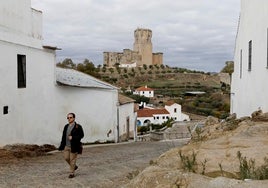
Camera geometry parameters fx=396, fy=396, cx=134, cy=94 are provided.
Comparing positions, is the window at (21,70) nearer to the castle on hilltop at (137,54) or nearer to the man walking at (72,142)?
the man walking at (72,142)

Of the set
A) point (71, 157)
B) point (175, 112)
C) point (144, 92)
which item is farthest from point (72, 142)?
point (144, 92)

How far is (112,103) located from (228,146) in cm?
1272

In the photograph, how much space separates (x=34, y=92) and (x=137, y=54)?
9318 centimetres

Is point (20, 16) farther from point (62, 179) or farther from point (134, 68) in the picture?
point (134, 68)

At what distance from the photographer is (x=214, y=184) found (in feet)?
14.4

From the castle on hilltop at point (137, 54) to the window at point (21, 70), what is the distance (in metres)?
88.6

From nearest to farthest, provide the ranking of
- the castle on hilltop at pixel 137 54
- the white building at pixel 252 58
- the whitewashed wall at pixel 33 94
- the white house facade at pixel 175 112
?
the white building at pixel 252 58 → the whitewashed wall at pixel 33 94 → the white house facade at pixel 175 112 → the castle on hilltop at pixel 137 54

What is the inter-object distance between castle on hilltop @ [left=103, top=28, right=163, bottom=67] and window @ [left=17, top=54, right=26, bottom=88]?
88.6 metres

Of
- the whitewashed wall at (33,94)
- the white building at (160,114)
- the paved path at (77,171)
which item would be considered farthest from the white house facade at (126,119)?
the white building at (160,114)

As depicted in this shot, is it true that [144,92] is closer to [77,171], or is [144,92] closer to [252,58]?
[252,58]

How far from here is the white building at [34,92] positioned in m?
13.7

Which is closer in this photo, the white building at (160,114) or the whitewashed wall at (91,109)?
the whitewashed wall at (91,109)

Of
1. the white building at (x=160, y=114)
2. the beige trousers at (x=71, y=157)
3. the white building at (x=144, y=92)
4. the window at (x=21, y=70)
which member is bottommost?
the white building at (x=160, y=114)

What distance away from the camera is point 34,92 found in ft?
51.1
